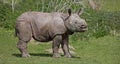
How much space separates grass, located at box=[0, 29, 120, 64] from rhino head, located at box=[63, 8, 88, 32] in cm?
111

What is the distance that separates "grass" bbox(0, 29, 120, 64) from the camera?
14766mm

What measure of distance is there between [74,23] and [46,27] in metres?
1.07

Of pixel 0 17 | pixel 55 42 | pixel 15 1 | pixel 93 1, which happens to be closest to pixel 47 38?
pixel 55 42

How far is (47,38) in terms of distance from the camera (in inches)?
629

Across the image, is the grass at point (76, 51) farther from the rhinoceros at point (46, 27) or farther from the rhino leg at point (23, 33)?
the rhinoceros at point (46, 27)

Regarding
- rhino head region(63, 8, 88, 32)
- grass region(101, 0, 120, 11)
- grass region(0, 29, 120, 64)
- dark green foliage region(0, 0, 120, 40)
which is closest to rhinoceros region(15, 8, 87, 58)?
rhino head region(63, 8, 88, 32)

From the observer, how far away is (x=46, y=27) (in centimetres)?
1573

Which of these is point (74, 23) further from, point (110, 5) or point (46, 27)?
point (110, 5)

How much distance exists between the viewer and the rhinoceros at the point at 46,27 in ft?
51.0

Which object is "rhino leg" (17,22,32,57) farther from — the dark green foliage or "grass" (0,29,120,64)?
the dark green foliage

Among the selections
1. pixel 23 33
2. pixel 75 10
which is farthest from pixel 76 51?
pixel 75 10

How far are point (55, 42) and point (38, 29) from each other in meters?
0.80

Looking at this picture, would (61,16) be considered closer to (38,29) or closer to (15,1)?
(38,29)

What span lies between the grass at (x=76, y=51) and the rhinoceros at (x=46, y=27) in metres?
0.68
